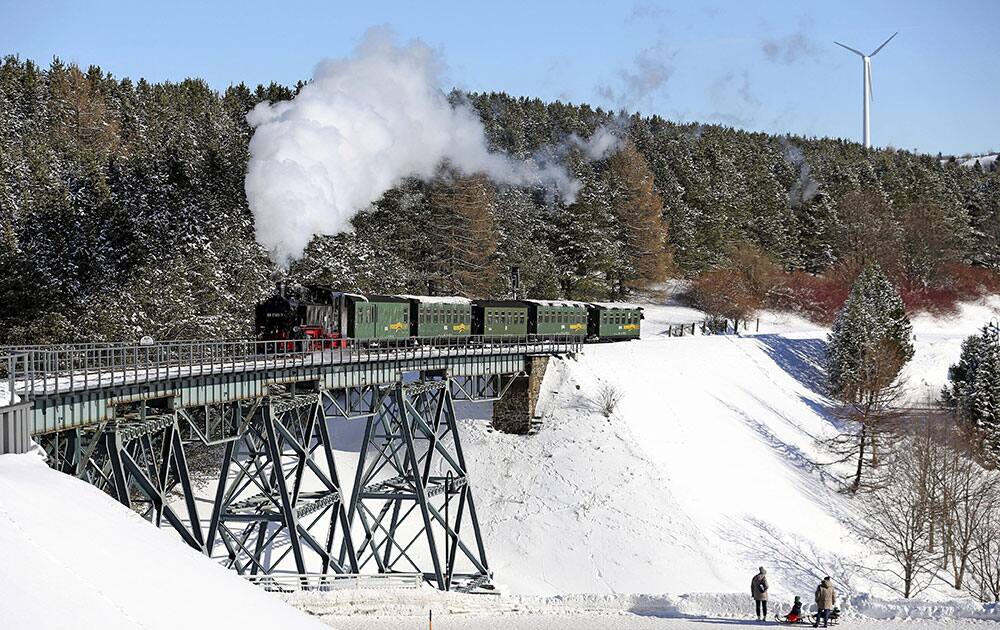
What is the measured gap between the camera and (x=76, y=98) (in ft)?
355

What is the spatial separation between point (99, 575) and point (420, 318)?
1462 inches

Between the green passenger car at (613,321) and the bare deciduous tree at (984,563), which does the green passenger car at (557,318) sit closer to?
the green passenger car at (613,321)

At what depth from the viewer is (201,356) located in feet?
105

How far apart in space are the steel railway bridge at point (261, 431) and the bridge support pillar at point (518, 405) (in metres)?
0.22

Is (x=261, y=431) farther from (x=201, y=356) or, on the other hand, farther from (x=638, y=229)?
(x=638, y=229)

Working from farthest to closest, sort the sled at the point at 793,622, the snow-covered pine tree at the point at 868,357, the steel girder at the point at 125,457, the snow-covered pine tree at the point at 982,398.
Result: 1. the snow-covered pine tree at the point at 868,357
2. the snow-covered pine tree at the point at 982,398
3. the sled at the point at 793,622
4. the steel girder at the point at 125,457

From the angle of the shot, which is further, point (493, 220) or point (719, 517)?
point (493, 220)

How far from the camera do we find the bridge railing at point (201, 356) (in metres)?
26.5

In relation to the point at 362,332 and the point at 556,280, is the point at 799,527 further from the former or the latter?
the point at 556,280

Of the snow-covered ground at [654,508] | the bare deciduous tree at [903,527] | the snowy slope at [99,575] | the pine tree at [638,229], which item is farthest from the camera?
the pine tree at [638,229]

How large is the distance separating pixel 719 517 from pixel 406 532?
538 inches

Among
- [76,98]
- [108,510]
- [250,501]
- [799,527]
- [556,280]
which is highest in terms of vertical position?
[76,98]

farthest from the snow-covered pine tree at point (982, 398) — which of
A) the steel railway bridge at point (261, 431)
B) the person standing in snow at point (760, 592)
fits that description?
the person standing in snow at point (760, 592)

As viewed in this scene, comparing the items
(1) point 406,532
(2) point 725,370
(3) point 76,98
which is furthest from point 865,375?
(3) point 76,98
